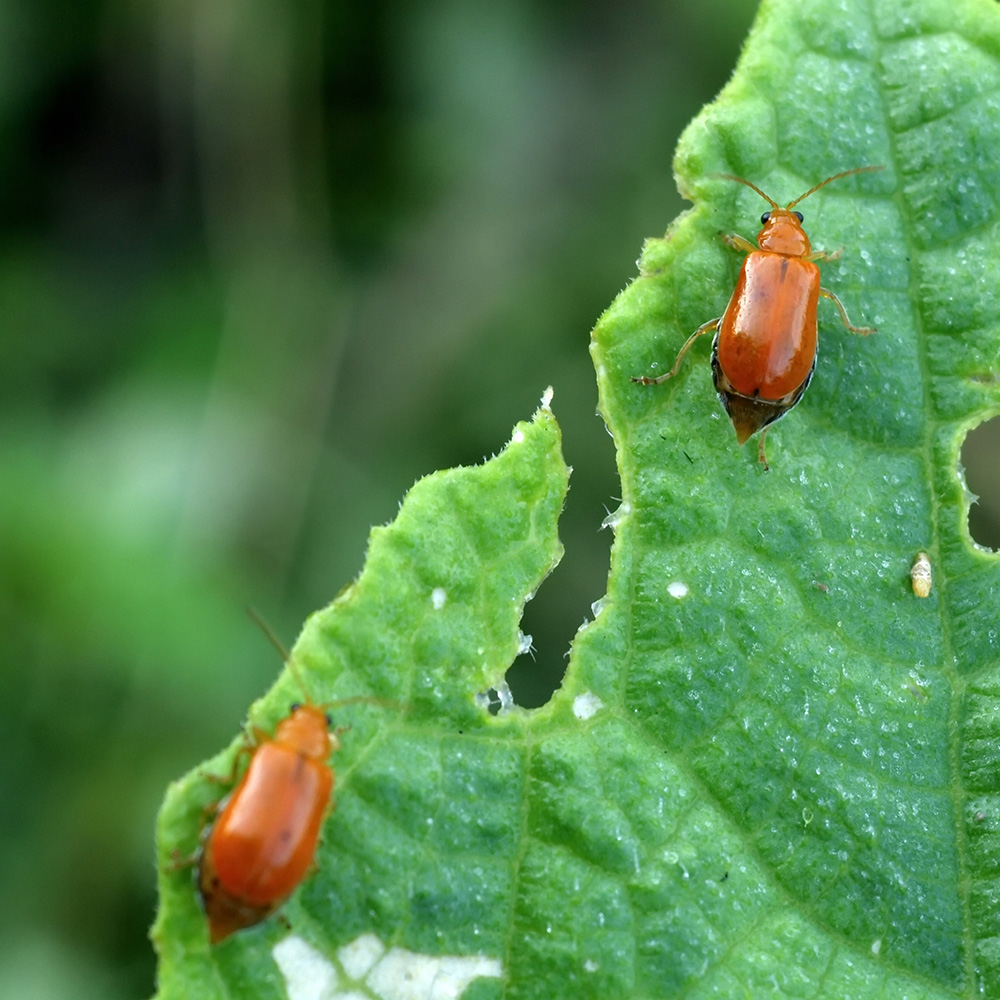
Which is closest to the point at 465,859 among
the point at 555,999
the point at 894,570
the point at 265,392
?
the point at 555,999

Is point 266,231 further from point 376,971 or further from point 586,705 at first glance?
point 376,971

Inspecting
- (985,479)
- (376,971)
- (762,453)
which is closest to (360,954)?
(376,971)

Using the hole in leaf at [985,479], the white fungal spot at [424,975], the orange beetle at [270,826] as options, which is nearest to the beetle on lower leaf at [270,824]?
the orange beetle at [270,826]

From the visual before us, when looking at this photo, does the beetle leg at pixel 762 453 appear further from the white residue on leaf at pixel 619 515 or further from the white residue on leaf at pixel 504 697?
the white residue on leaf at pixel 504 697

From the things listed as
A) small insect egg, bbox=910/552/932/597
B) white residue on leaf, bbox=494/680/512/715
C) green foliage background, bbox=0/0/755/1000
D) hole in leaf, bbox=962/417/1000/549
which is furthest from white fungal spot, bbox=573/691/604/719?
hole in leaf, bbox=962/417/1000/549

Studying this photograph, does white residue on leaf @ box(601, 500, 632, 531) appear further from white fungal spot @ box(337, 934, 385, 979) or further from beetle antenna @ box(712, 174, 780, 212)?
white fungal spot @ box(337, 934, 385, 979)

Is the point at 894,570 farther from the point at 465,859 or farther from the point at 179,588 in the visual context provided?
the point at 179,588
